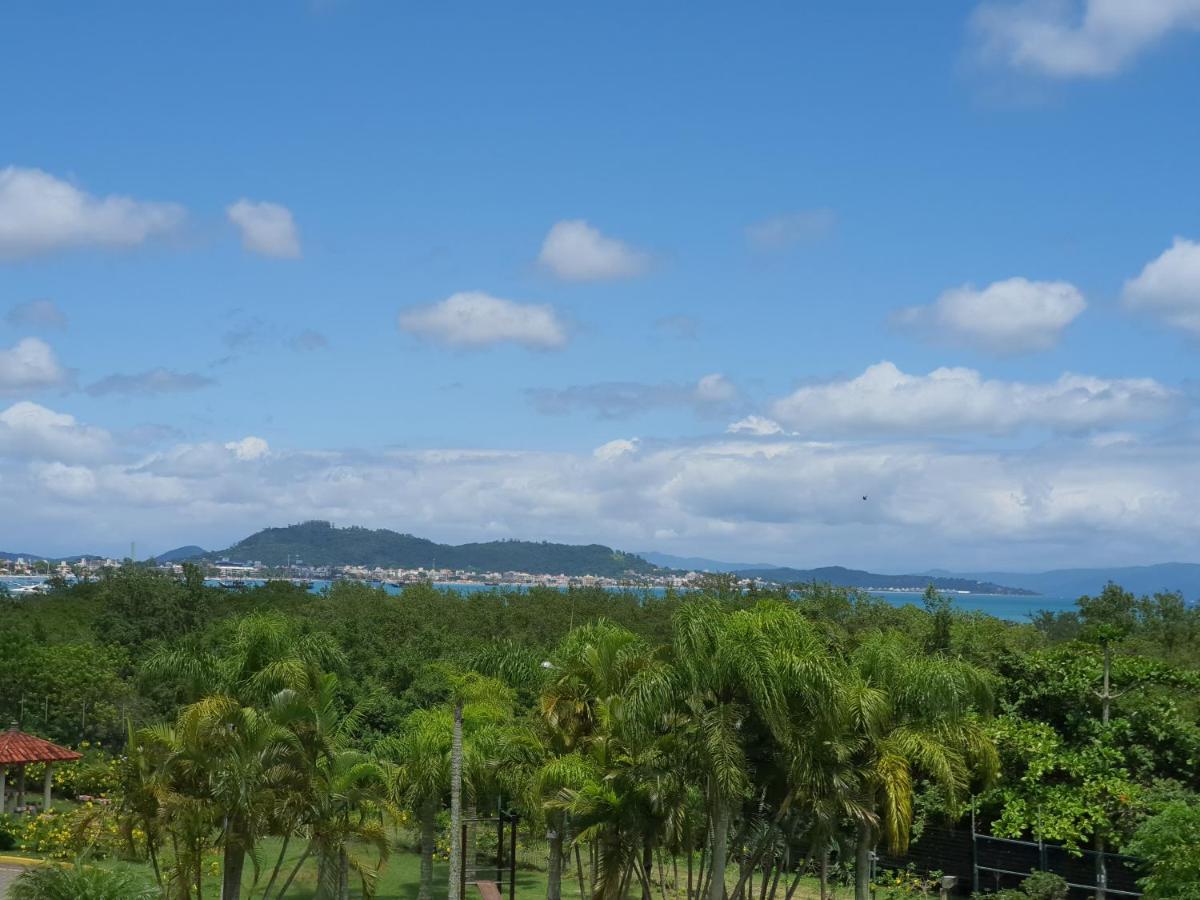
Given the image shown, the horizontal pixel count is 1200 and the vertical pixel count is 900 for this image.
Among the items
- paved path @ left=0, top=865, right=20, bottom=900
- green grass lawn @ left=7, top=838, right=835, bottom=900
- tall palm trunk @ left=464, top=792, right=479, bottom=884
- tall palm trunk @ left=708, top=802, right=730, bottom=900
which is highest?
tall palm trunk @ left=708, top=802, right=730, bottom=900

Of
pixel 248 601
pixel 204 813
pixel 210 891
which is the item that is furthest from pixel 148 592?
pixel 204 813

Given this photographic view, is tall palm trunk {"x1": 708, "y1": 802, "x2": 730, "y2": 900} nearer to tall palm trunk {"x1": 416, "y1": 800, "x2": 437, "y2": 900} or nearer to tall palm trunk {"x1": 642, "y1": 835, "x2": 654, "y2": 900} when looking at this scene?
tall palm trunk {"x1": 642, "y1": 835, "x2": 654, "y2": 900}

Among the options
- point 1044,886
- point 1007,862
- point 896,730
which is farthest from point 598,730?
point 1007,862

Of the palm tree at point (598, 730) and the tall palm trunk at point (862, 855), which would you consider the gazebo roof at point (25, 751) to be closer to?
the palm tree at point (598, 730)

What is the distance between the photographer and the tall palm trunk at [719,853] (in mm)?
18172

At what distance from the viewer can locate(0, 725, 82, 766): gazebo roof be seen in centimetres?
3116

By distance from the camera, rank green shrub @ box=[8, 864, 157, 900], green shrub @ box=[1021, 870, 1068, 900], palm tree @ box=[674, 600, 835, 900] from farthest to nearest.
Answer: green shrub @ box=[1021, 870, 1068, 900], palm tree @ box=[674, 600, 835, 900], green shrub @ box=[8, 864, 157, 900]

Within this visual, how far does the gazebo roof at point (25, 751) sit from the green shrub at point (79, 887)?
16.9m

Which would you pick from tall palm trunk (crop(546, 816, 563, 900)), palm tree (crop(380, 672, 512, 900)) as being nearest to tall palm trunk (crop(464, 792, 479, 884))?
palm tree (crop(380, 672, 512, 900))

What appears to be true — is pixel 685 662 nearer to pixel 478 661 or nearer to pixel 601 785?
pixel 601 785

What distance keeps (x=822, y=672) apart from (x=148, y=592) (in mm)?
35022

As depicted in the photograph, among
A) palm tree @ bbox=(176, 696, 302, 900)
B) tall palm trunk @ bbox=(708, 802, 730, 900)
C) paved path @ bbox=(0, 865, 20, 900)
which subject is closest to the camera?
tall palm trunk @ bbox=(708, 802, 730, 900)

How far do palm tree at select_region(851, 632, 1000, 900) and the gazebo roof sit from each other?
71.9 ft

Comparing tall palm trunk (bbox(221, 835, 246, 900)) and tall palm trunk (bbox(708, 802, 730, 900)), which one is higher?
tall palm trunk (bbox(708, 802, 730, 900))
